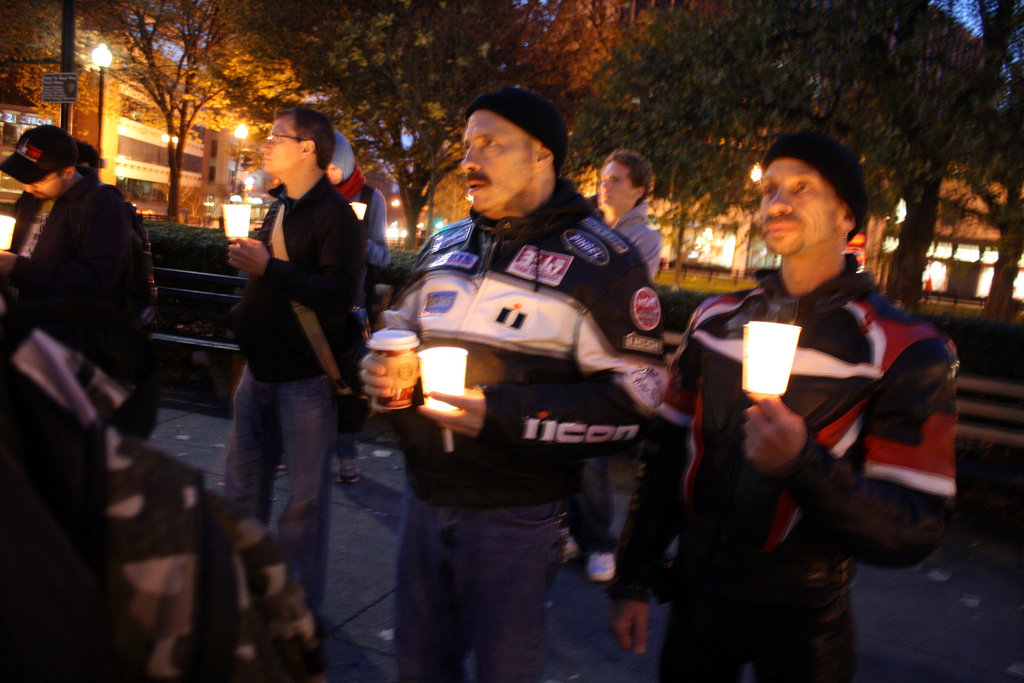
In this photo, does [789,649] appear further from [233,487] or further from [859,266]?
[233,487]

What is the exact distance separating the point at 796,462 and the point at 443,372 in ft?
2.67

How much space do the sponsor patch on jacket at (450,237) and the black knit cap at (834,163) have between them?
92 centimetres

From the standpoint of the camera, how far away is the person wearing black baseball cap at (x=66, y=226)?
3752mm

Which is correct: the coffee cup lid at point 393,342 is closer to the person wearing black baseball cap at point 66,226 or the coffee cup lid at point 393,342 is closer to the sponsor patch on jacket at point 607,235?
the sponsor patch on jacket at point 607,235

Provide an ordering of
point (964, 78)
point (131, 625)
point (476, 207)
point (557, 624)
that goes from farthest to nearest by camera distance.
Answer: point (964, 78)
point (557, 624)
point (476, 207)
point (131, 625)

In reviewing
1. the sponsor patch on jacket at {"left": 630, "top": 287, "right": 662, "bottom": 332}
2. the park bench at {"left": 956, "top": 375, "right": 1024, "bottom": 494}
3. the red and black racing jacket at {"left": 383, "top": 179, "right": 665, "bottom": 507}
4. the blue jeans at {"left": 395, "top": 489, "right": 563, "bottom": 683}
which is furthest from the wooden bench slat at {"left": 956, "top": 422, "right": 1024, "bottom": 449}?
the blue jeans at {"left": 395, "top": 489, "right": 563, "bottom": 683}

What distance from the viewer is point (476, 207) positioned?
7.49ft

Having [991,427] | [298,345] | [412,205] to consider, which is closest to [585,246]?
[298,345]

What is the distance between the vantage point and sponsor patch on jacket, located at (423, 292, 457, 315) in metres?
2.15

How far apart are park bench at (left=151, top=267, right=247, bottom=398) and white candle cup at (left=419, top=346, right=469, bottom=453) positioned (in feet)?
17.0

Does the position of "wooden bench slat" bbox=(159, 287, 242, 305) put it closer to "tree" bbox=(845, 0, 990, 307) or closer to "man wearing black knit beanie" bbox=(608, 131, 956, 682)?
"man wearing black knit beanie" bbox=(608, 131, 956, 682)

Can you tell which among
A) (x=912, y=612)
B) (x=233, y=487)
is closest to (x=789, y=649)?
(x=233, y=487)

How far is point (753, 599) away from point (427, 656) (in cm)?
87

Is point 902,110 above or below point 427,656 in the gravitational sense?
above
